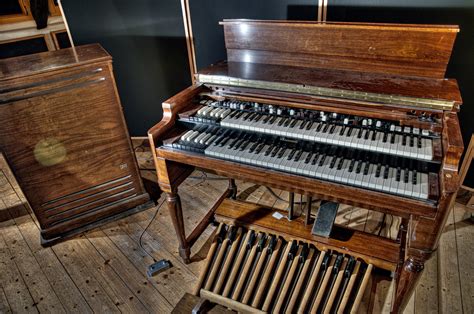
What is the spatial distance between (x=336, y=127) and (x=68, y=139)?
189 cm

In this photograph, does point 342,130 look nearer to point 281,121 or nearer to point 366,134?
point 366,134

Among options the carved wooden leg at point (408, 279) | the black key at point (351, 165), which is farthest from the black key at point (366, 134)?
the carved wooden leg at point (408, 279)

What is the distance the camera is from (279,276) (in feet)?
6.97

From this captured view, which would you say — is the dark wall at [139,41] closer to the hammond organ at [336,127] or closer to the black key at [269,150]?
the hammond organ at [336,127]

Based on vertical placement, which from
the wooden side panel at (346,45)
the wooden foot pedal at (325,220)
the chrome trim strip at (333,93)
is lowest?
the wooden foot pedal at (325,220)

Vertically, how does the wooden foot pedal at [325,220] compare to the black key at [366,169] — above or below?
below

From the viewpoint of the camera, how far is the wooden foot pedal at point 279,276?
202cm

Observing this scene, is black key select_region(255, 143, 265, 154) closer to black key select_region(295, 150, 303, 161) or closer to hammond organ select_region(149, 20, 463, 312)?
hammond organ select_region(149, 20, 463, 312)

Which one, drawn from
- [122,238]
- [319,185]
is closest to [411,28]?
[319,185]

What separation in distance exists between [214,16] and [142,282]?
2.20 meters

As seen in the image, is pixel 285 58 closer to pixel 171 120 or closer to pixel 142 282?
pixel 171 120

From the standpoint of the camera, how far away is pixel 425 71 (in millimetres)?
1856

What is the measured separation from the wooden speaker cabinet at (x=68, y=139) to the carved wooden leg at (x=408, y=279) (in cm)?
208

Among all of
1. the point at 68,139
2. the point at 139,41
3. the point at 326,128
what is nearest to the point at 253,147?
the point at 326,128
